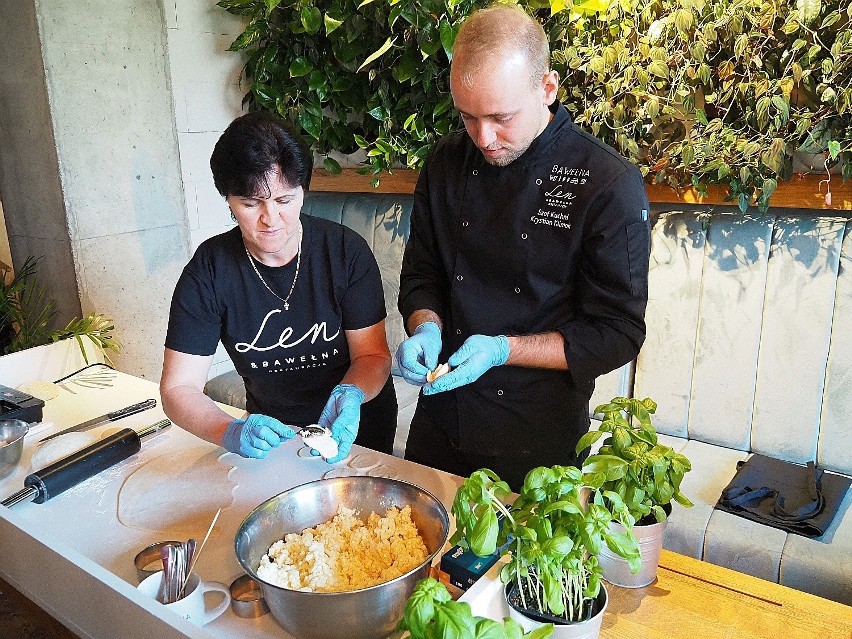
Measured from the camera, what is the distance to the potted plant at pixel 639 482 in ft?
3.17

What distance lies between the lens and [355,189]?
3.29 metres

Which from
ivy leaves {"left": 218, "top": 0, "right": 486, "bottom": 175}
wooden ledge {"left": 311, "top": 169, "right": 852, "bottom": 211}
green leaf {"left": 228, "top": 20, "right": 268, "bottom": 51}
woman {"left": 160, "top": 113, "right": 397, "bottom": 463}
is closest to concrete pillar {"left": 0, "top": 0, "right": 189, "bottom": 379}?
green leaf {"left": 228, "top": 20, "right": 268, "bottom": 51}

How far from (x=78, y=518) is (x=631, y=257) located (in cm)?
119

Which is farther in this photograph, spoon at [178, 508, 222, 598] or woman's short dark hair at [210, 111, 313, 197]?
woman's short dark hair at [210, 111, 313, 197]

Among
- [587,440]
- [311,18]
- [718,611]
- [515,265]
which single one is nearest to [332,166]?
[311,18]

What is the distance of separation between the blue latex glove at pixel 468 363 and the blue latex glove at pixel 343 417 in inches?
6.0

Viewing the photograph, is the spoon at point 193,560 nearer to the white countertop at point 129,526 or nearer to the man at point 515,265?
the white countertop at point 129,526

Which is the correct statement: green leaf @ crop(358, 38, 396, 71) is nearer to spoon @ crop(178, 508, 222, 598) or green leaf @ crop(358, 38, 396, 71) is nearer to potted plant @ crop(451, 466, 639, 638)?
spoon @ crop(178, 508, 222, 598)

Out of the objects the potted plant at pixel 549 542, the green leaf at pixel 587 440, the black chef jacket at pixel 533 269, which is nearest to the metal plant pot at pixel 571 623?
the potted plant at pixel 549 542

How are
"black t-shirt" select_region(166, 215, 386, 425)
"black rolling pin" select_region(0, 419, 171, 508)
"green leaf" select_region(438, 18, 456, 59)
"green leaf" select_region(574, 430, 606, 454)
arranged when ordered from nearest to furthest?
"green leaf" select_region(574, 430, 606, 454)
"black rolling pin" select_region(0, 419, 171, 508)
"black t-shirt" select_region(166, 215, 386, 425)
"green leaf" select_region(438, 18, 456, 59)

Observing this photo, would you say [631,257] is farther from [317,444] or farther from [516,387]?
[317,444]

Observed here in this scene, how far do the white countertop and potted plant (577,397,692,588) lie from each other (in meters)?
0.34

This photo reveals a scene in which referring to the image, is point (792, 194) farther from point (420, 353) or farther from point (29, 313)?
point (29, 313)

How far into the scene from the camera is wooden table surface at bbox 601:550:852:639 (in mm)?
921
